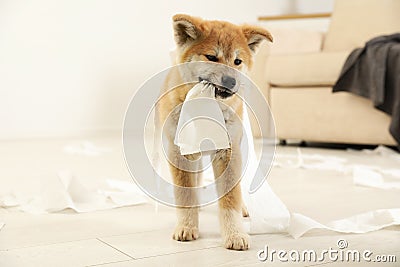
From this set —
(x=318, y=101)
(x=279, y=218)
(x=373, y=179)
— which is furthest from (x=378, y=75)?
(x=279, y=218)

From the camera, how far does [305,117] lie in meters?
3.59

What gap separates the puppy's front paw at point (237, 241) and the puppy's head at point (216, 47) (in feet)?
1.03

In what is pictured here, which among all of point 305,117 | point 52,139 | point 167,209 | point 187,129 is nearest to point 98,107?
point 52,139

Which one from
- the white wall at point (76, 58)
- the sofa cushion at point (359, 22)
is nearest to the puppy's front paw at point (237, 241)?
the sofa cushion at point (359, 22)

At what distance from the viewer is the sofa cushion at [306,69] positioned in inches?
135

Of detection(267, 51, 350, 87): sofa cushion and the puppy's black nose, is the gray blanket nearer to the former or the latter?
detection(267, 51, 350, 87): sofa cushion

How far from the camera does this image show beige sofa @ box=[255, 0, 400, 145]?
336 centimetres

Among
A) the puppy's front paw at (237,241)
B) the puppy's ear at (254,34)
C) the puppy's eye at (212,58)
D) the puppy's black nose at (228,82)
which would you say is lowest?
the puppy's front paw at (237,241)

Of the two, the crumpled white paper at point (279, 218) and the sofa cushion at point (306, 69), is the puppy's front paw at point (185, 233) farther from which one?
the sofa cushion at point (306, 69)

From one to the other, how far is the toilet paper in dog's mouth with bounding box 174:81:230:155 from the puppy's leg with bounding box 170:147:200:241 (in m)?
0.06

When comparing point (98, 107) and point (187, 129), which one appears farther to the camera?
point (98, 107)

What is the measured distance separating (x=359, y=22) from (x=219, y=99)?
3233mm

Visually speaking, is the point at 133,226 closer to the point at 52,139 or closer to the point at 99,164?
the point at 99,164

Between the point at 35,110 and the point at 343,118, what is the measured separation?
226 cm
